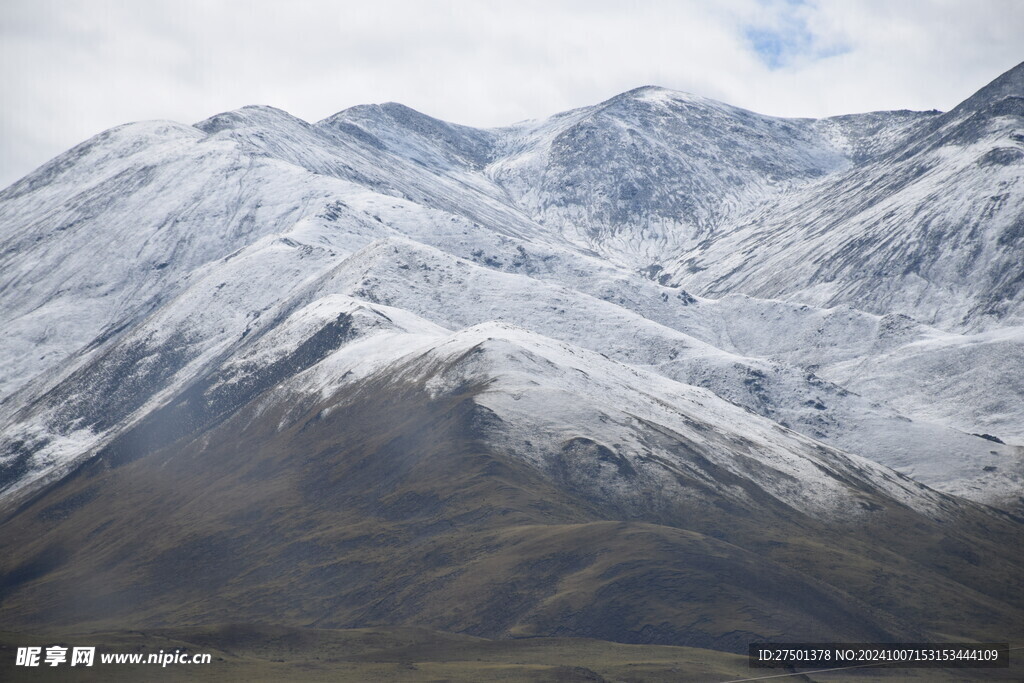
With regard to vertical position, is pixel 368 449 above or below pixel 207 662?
above

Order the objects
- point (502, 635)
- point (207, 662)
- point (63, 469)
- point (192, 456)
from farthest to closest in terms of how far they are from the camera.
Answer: point (63, 469), point (192, 456), point (502, 635), point (207, 662)

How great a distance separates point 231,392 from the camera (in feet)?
645

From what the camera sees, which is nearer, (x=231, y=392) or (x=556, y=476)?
(x=556, y=476)

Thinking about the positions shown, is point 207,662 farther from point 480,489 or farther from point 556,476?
point 556,476

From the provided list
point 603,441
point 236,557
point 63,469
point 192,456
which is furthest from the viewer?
point 63,469

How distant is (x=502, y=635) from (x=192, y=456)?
79.3 m

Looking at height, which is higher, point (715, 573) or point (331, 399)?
point (331, 399)

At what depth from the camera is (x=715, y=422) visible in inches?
7274

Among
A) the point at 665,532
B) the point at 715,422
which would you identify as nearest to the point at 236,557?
the point at 665,532

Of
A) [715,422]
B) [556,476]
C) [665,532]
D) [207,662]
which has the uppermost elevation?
[715,422]

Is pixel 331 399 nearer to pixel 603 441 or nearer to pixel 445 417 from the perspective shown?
pixel 445 417

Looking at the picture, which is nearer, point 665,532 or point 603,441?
point 665,532

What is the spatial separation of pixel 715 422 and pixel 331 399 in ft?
182

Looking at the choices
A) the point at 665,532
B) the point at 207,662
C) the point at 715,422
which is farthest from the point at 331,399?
the point at 207,662
